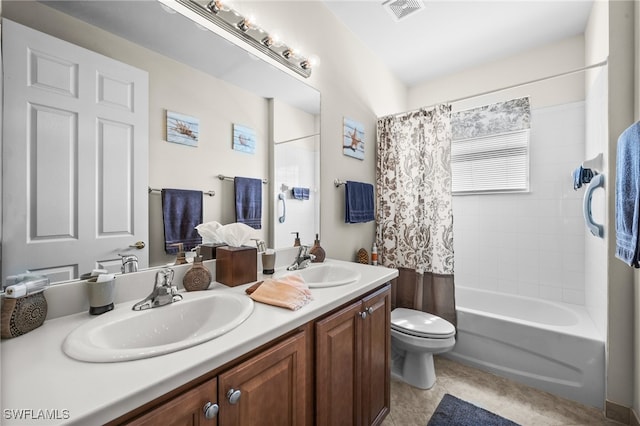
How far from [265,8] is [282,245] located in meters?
1.35

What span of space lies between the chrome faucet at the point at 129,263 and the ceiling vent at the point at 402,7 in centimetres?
218

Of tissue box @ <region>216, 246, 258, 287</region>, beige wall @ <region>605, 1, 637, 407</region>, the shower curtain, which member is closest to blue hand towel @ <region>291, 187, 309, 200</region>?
tissue box @ <region>216, 246, 258, 287</region>

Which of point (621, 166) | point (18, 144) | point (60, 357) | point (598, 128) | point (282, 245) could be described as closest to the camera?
point (60, 357)

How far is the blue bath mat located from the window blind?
73.0 inches

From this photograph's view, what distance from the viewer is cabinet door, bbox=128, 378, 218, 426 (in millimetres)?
568

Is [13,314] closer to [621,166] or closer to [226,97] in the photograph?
[226,97]

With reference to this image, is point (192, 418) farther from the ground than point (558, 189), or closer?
closer

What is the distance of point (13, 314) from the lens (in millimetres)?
718

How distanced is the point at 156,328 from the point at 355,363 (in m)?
0.85

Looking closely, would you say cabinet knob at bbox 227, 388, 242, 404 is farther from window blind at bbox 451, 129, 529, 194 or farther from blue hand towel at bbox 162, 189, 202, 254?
window blind at bbox 451, 129, 529, 194

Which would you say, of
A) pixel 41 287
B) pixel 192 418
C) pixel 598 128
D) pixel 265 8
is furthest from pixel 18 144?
pixel 598 128

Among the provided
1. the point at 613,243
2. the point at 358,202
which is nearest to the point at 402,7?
the point at 358,202

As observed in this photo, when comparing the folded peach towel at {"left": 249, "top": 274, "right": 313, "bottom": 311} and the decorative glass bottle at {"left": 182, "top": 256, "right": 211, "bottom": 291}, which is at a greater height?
the decorative glass bottle at {"left": 182, "top": 256, "right": 211, "bottom": 291}

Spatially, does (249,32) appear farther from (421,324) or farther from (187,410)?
(421,324)
